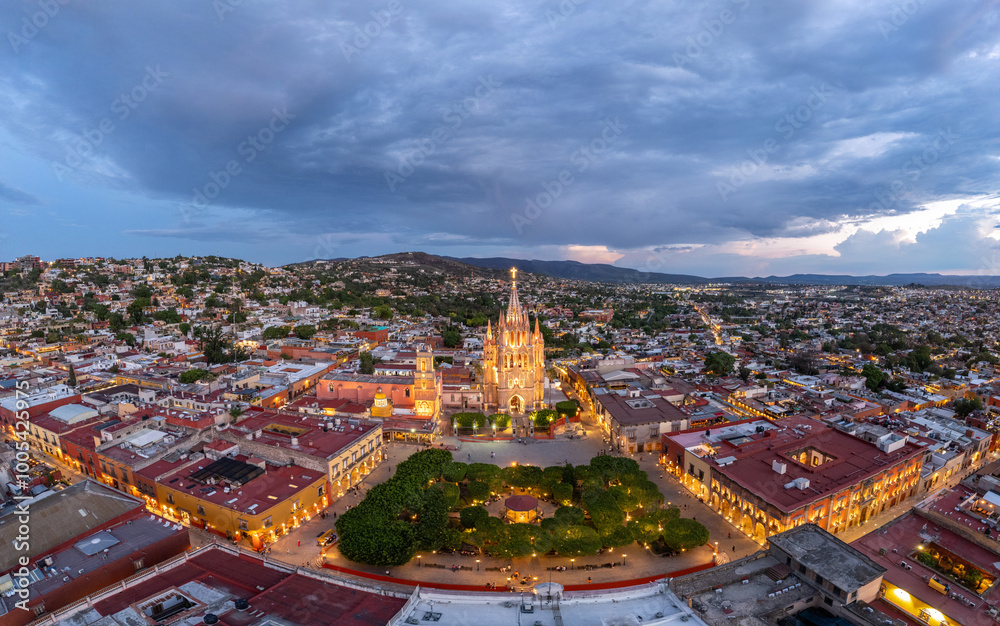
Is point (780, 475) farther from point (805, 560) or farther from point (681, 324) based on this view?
point (681, 324)

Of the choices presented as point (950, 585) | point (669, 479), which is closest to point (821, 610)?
point (950, 585)

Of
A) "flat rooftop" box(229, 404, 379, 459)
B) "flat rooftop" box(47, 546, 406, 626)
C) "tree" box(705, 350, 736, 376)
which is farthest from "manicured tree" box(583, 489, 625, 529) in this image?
"tree" box(705, 350, 736, 376)

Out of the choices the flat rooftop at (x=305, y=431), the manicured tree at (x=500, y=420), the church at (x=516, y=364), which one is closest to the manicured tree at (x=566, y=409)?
the church at (x=516, y=364)

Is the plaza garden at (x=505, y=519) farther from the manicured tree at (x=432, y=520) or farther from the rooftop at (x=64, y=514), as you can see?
the rooftop at (x=64, y=514)

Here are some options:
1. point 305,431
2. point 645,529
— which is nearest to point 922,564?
point 645,529

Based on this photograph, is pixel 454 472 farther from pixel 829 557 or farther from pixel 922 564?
pixel 922 564

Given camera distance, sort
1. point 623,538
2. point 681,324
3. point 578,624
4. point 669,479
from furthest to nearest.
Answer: point 681,324 < point 669,479 < point 623,538 < point 578,624
